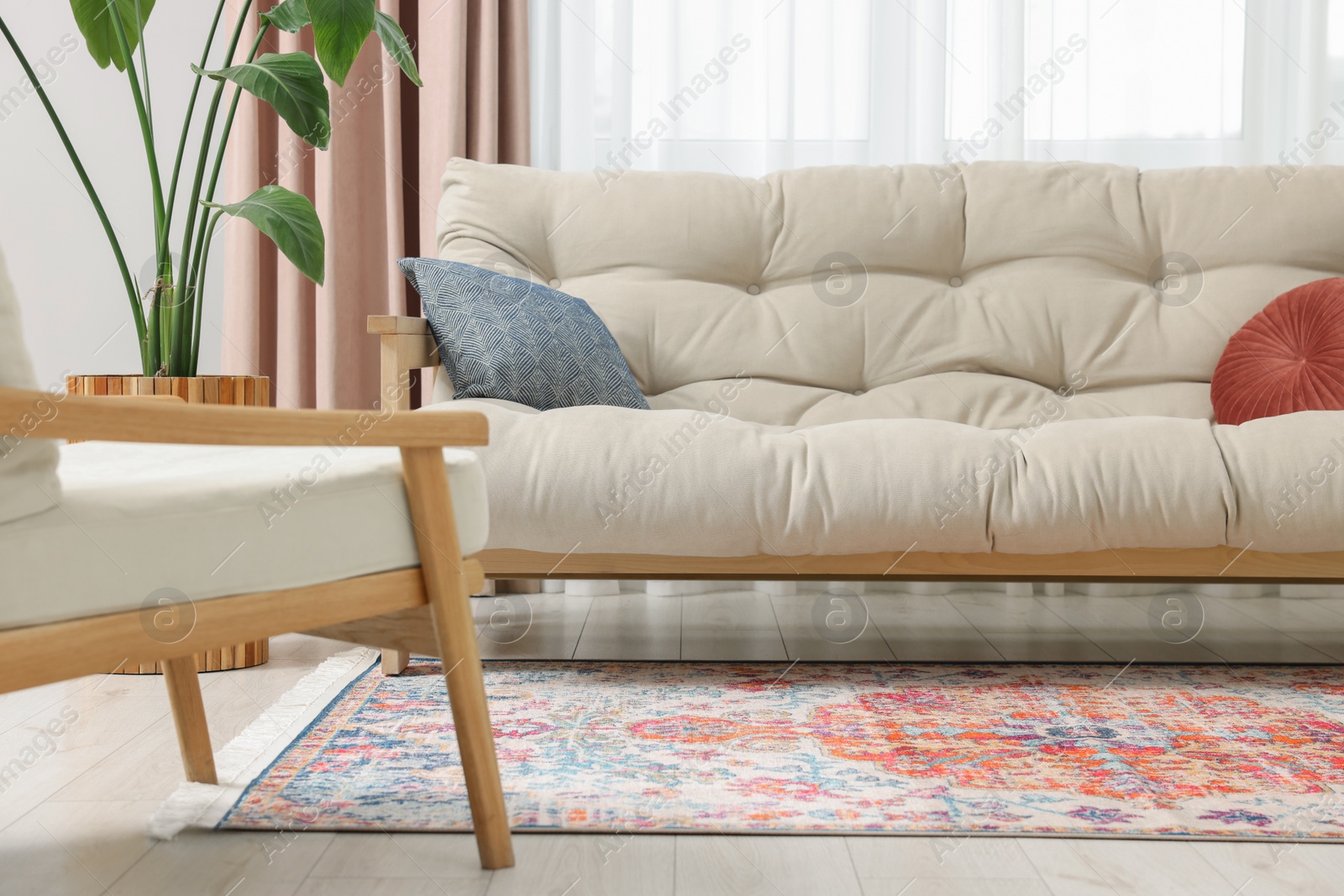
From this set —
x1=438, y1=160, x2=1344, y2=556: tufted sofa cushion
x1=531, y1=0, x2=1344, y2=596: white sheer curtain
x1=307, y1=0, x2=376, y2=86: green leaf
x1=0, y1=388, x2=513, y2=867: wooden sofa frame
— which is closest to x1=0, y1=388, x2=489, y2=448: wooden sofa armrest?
x1=0, y1=388, x2=513, y2=867: wooden sofa frame

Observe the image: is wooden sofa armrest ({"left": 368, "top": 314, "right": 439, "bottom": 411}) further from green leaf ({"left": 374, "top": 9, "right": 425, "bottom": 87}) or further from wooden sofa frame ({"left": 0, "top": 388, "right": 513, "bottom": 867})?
wooden sofa frame ({"left": 0, "top": 388, "right": 513, "bottom": 867})

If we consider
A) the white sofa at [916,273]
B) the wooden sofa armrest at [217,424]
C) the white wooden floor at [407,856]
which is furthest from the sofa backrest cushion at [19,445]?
the white sofa at [916,273]

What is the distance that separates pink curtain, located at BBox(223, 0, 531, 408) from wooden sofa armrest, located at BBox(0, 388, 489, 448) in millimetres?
1466

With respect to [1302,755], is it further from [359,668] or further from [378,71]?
[378,71]

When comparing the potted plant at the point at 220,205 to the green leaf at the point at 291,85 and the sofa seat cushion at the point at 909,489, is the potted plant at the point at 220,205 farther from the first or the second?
the sofa seat cushion at the point at 909,489

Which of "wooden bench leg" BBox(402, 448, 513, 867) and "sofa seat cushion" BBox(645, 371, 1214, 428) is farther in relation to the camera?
"sofa seat cushion" BBox(645, 371, 1214, 428)

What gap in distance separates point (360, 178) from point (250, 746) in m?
1.44

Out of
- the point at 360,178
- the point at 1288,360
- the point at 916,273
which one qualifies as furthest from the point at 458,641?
the point at 360,178

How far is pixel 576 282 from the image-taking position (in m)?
1.95

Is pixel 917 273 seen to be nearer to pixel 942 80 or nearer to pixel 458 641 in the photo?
pixel 942 80

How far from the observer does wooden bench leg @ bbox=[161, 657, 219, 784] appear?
3.39 ft

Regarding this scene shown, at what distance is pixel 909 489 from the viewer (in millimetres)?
1345

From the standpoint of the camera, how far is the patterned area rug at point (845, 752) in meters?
0.99

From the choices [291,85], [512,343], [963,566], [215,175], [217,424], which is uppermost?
[291,85]
